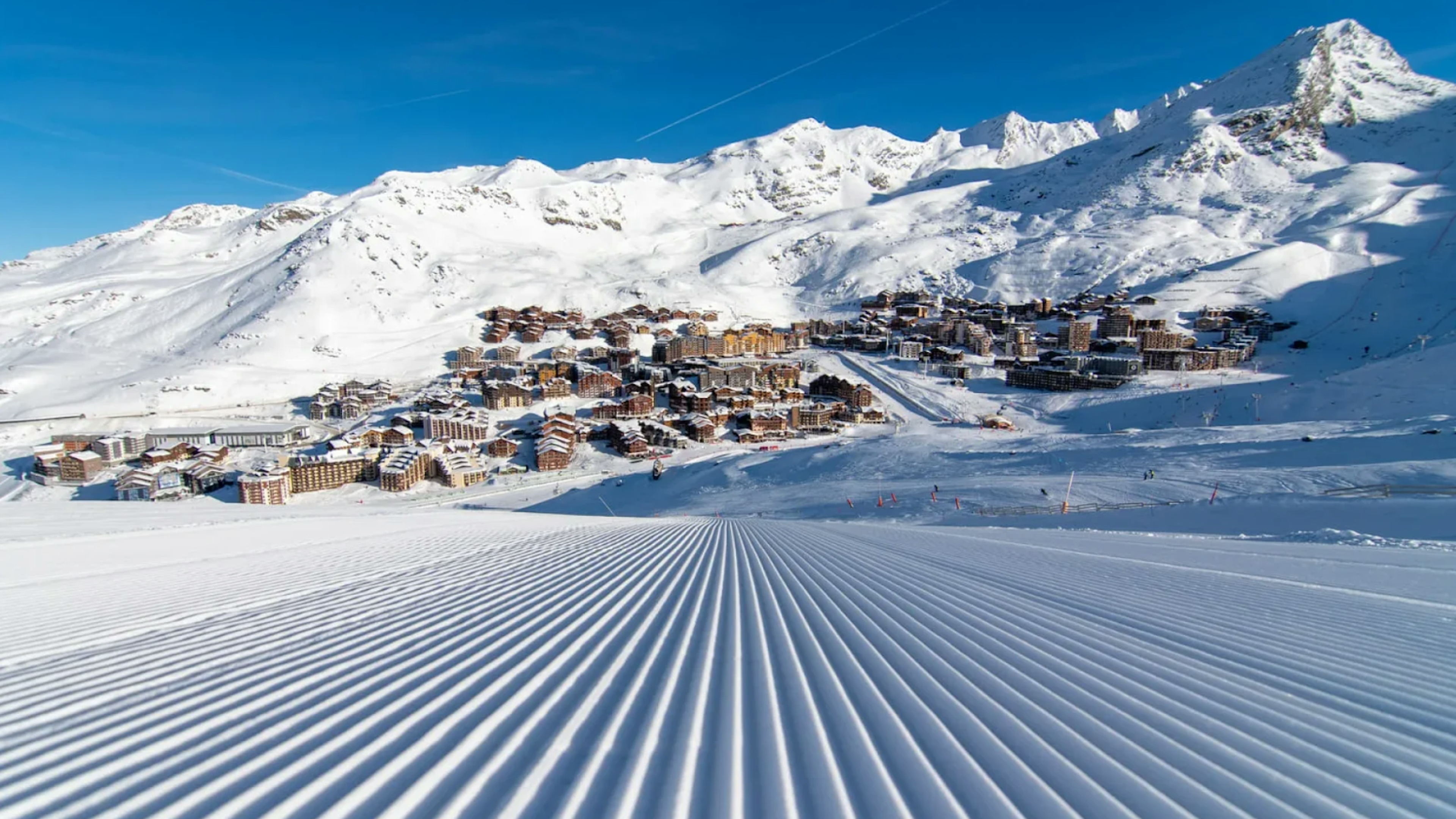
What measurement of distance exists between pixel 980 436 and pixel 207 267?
106 metres

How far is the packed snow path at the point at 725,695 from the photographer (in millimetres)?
1994

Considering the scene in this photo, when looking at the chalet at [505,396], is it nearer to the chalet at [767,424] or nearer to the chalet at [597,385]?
the chalet at [597,385]

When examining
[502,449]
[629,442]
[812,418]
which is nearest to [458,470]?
[502,449]

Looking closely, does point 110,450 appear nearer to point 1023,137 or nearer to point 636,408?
point 636,408

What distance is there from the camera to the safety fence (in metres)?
10.8

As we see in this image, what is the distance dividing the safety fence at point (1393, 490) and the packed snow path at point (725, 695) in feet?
24.7

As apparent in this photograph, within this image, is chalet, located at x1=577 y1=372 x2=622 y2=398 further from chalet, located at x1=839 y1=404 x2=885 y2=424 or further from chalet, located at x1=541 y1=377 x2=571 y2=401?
chalet, located at x1=839 y1=404 x2=885 y2=424

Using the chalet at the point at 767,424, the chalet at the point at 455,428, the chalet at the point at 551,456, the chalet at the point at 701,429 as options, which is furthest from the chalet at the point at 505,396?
the chalet at the point at 767,424

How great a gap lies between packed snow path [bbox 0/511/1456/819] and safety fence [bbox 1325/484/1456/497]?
24.7ft

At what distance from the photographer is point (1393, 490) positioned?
11.3 meters

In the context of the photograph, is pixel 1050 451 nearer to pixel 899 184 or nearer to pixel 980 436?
pixel 980 436

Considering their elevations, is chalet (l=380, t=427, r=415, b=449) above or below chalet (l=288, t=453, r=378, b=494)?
above

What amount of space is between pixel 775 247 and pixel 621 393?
2372 inches

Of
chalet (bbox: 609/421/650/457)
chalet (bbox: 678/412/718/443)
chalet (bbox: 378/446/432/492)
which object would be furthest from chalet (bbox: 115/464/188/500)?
chalet (bbox: 678/412/718/443)
